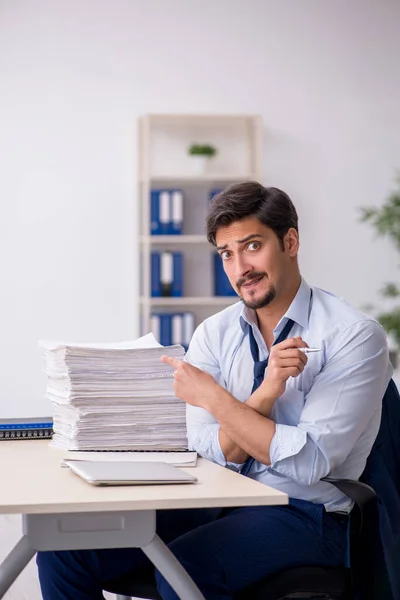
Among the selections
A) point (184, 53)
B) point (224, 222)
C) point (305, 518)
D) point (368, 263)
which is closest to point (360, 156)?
point (368, 263)

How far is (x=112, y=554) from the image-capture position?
69.6 inches

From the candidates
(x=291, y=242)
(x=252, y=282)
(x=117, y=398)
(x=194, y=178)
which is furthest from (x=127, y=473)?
(x=194, y=178)

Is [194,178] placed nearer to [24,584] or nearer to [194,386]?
[24,584]

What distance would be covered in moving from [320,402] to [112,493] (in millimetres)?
535

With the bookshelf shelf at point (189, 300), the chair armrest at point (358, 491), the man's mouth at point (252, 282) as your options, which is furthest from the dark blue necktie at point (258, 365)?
the bookshelf shelf at point (189, 300)

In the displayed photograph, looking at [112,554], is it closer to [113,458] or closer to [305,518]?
[113,458]

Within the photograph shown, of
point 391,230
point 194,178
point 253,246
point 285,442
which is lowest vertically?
point 285,442

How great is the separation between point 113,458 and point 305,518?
386mm

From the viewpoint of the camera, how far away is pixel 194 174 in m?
5.44

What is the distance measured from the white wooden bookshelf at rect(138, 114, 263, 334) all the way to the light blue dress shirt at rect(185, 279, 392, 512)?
10.8 ft

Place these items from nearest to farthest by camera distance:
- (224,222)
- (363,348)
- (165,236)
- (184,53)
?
(363,348) < (224,222) < (165,236) < (184,53)

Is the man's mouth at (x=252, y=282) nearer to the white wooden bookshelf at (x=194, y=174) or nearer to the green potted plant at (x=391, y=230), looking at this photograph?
the green potted plant at (x=391, y=230)

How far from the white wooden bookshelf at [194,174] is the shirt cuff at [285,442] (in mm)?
3525

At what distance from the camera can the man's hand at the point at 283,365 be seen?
1.65 metres
